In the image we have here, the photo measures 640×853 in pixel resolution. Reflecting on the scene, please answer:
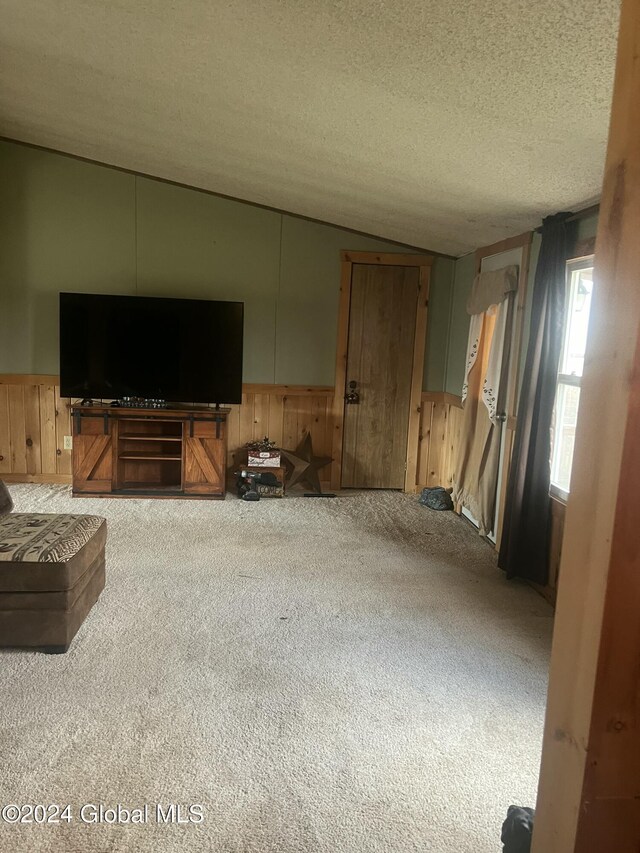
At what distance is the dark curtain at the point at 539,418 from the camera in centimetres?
348

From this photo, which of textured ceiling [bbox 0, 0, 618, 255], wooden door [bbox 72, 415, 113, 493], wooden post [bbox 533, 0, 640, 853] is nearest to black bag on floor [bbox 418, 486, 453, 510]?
textured ceiling [bbox 0, 0, 618, 255]

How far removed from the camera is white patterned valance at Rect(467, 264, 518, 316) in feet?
13.4

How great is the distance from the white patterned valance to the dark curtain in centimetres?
48

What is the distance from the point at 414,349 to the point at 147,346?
2317 mm

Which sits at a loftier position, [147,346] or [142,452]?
[147,346]

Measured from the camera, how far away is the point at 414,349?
573 centimetres

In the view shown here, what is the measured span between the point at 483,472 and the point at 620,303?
12.1ft

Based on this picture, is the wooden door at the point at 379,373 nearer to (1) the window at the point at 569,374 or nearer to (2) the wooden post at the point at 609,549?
(1) the window at the point at 569,374

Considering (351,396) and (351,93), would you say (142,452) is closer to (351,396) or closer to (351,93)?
(351,396)

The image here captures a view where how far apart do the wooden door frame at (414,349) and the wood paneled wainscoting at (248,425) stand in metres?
0.07

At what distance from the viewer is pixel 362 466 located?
5.87 metres

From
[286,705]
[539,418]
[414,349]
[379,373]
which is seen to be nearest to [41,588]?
[286,705]

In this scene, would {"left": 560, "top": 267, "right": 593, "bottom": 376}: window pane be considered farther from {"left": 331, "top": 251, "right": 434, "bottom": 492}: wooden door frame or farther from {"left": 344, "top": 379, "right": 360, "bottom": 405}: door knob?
{"left": 344, "top": 379, "right": 360, "bottom": 405}: door knob

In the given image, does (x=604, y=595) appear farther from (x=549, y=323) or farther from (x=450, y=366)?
(x=450, y=366)
